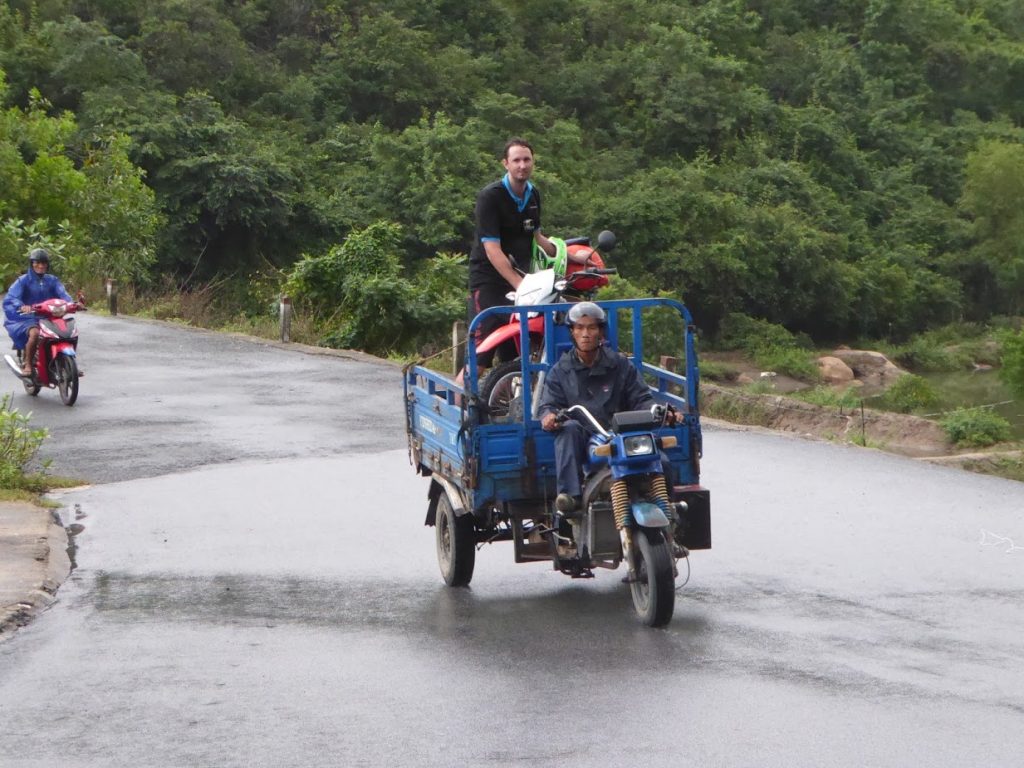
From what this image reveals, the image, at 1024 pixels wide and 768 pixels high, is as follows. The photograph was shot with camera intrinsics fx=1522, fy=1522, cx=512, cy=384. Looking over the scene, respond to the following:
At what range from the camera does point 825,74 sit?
228 feet

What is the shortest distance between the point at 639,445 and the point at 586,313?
84 centimetres

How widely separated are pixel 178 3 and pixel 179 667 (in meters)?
51.0

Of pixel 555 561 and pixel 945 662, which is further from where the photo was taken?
pixel 555 561

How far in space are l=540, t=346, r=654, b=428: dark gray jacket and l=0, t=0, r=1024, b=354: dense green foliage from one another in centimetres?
2921

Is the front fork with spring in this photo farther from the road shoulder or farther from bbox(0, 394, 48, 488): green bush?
bbox(0, 394, 48, 488): green bush

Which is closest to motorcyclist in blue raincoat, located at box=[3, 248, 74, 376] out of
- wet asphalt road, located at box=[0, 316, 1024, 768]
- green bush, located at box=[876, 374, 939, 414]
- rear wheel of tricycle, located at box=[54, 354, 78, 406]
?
rear wheel of tricycle, located at box=[54, 354, 78, 406]

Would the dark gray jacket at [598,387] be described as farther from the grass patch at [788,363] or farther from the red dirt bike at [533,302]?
the grass patch at [788,363]

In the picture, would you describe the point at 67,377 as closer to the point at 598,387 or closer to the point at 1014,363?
the point at 598,387

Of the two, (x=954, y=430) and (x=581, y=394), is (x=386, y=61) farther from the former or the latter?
(x=581, y=394)

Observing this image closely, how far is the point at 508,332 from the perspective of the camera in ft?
31.7

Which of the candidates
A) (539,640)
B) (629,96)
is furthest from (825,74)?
(539,640)

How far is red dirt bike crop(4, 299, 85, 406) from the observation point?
1730 cm

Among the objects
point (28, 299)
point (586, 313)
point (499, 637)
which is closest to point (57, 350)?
point (28, 299)

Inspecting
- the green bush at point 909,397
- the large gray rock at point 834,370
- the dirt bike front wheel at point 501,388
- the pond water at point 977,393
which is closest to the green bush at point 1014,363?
the pond water at point 977,393
